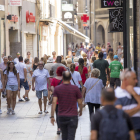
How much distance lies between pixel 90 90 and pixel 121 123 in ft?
15.5

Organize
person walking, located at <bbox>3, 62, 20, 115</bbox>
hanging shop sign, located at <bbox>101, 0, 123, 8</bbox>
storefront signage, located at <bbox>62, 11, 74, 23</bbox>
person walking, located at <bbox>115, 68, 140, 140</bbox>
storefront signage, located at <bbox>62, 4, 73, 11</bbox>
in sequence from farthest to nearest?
storefront signage, located at <bbox>62, 11, 74, 23</bbox>, storefront signage, located at <bbox>62, 4, 73, 11</bbox>, person walking, located at <bbox>3, 62, 20, 115</bbox>, hanging shop sign, located at <bbox>101, 0, 123, 8</bbox>, person walking, located at <bbox>115, 68, 140, 140</bbox>

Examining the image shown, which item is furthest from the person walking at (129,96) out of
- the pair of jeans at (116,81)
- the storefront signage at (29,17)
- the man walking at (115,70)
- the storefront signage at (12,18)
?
the storefront signage at (29,17)

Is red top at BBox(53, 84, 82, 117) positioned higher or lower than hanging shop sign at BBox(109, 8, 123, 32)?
lower

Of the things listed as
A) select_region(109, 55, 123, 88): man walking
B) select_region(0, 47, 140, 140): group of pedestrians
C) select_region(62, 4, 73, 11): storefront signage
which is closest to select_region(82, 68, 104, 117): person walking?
select_region(0, 47, 140, 140): group of pedestrians

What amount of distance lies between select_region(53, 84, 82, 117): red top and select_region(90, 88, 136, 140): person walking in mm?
2353

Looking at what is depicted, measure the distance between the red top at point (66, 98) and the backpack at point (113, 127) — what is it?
2.43 m

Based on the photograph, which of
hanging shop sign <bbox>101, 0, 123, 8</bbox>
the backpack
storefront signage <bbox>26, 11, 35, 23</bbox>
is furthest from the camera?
storefront signage <bbox>26, 11, 35, 23</bbox>

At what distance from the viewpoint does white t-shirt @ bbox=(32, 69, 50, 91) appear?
485 inches

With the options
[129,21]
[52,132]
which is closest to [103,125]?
[52,132]

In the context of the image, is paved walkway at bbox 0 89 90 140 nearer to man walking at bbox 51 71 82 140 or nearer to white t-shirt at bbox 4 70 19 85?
white t-shirt at bbox 4 70 19 85

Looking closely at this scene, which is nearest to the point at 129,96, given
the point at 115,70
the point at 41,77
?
the point at 41,77

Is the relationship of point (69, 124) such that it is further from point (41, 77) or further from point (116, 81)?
point (116, 81)

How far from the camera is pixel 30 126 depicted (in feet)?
34.0

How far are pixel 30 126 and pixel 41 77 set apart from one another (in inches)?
90.3
